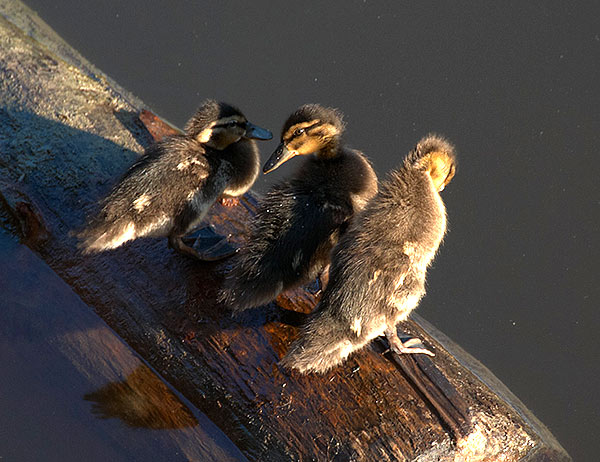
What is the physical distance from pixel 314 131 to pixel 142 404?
139 centimetres

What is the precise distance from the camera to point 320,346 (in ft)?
7.43

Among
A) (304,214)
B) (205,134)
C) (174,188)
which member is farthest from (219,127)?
(304,214)

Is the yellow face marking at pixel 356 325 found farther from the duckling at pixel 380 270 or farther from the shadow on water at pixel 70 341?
the shadow on water at pixel 70 341

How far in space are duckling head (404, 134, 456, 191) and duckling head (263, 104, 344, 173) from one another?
0.45 m

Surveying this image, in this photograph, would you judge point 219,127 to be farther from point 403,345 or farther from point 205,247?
point 403,345

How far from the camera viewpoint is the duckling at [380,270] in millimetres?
2322

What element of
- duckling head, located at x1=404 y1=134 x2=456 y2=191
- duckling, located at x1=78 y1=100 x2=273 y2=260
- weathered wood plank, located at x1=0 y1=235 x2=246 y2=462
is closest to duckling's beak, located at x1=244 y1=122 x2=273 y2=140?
duckling, located at x1=78 y1=100 x2=273 y2=260

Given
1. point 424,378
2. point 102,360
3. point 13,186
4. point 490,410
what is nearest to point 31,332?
point 102,360

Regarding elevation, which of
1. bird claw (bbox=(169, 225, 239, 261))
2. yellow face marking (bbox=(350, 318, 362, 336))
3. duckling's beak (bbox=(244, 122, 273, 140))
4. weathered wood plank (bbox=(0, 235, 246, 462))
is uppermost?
duckling's beak (bbox=(244, 122, 273, 140))

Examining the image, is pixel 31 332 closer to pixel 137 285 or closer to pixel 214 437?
pixel 137 285

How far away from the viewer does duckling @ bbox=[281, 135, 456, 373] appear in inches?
91.4

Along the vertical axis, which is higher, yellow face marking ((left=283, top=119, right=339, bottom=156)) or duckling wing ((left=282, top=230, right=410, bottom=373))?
yellow face marking ((left=283, top=119, right=339, bottom=156))

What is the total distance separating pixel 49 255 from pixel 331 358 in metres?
1.30

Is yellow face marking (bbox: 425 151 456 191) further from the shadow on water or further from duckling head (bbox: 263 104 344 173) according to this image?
the shadow on water
